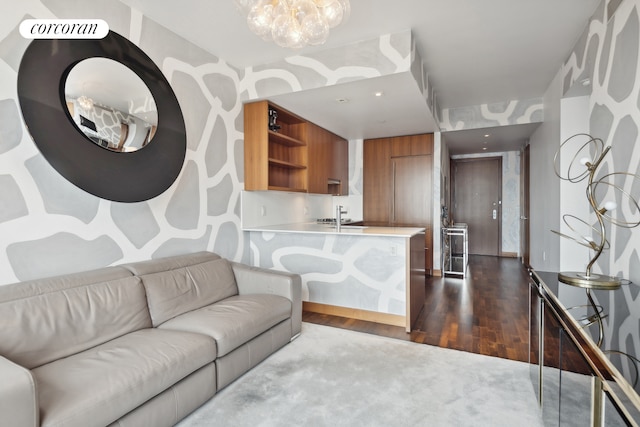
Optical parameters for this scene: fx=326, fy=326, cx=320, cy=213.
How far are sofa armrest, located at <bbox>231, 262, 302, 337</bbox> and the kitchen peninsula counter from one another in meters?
0.72

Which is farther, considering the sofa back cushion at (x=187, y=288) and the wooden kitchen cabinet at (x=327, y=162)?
the wooden kitchen cabinet at (x=327, y=162)

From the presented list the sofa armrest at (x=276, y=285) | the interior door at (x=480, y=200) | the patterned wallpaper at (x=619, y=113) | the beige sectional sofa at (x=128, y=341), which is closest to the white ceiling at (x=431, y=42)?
the patterned wallpaper at (x=619, y=113)

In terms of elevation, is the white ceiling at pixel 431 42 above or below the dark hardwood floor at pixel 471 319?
above

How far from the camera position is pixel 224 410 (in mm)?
1846

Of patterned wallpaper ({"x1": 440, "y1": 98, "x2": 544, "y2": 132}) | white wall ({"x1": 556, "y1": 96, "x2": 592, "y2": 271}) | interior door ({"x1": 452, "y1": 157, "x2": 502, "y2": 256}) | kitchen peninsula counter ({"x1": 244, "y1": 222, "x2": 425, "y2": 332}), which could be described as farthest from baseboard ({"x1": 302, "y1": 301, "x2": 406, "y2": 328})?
interior door ({"x1": 452, "y1": 157, "x2": 502, "y2": 256})

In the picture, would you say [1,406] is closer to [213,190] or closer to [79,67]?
[79,67]

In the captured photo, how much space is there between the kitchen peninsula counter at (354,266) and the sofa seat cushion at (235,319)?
89cm

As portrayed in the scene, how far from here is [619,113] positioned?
6.87ft

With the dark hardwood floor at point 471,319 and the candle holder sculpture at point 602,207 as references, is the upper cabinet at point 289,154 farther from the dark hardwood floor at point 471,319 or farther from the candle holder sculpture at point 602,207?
the candle holder sculpture at point 602,207

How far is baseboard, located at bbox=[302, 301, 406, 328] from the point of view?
10.4 feet

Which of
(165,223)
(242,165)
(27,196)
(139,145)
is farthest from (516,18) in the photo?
(27,196)

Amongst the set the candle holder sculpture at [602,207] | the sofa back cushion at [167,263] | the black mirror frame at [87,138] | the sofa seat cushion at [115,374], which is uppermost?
the black mirror frame at [87,138]

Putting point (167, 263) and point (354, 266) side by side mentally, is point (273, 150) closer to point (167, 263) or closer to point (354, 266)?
point (354, 266)

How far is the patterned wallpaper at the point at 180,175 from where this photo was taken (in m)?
1.89
